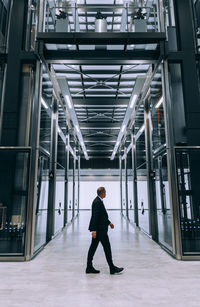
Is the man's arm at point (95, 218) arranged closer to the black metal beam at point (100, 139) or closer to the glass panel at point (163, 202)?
the glass panel at point (163, 202)

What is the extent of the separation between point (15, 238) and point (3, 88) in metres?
4.44

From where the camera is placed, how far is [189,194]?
6211mm

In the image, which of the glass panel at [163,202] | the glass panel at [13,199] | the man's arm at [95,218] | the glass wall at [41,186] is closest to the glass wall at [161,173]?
the glass panel at [163,202]

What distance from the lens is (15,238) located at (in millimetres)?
6090

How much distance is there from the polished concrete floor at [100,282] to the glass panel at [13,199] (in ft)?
2.38

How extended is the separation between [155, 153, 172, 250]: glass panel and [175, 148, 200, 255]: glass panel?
0.44 meters

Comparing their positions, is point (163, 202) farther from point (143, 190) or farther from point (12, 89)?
point (12, 89)

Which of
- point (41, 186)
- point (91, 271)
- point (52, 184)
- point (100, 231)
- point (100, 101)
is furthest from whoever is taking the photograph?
point (100, 101)

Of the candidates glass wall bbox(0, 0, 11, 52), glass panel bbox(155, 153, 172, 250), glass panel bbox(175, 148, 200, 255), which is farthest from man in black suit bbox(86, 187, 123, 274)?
glass wall bbox(0, 0, 11, 52)

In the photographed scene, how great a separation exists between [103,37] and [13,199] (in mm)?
5214

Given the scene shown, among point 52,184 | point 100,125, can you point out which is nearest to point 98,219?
point 52,184

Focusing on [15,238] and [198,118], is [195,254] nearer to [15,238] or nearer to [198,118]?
[198,118]

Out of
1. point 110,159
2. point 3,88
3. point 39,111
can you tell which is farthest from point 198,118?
point 110,159

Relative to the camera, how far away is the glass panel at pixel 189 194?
20.0 ft
